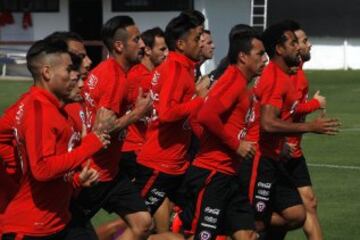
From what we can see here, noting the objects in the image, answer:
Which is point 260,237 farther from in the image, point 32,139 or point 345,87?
point 345,87

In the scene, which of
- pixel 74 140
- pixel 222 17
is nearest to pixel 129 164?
pixel 74 140

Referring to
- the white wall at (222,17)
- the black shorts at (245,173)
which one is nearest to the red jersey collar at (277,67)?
the black shorts at (245,173)

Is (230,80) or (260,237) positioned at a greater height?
(230,80)

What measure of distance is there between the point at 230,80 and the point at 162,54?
3293 millimetres

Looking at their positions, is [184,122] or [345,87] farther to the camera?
[345,87]

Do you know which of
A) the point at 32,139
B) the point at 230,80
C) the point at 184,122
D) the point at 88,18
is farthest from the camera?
the point at 88,18

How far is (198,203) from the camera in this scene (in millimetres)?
8766

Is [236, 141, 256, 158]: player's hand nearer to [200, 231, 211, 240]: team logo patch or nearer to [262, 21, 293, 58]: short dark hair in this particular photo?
[200, 231, 211, 240]: team logo patch

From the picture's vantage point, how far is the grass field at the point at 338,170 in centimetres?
1134

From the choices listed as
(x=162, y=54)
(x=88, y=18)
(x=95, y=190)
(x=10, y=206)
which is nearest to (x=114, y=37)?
(x=95, y=190)

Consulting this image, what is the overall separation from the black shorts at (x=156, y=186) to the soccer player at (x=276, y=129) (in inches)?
30.9

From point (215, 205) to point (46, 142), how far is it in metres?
2.40

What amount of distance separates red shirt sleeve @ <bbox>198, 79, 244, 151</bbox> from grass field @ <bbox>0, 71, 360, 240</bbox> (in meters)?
2.68

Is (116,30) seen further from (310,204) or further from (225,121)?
(310,204)
